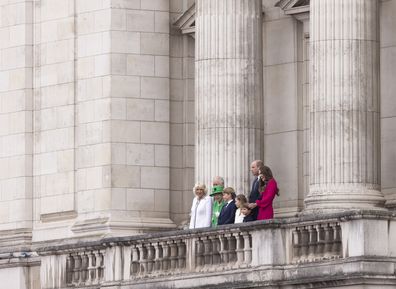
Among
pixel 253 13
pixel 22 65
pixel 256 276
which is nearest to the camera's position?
pixel 256 276

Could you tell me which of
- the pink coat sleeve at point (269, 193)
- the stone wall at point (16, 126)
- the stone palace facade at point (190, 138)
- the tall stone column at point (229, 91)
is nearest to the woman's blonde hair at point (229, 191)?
the stone palace facade at point (190, 138)

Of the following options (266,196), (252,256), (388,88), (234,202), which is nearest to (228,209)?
(234,202)

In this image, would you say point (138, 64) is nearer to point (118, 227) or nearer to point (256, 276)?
point (118, 227)

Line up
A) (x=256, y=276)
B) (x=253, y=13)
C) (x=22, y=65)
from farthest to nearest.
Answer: (x=22, y=65)
(x=253, y=13)
(x=256, y=276)

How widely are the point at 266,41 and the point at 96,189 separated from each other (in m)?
5.78

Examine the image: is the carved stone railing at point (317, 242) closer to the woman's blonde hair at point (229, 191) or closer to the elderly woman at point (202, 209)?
the woman's blonde hair at point (229, 191)

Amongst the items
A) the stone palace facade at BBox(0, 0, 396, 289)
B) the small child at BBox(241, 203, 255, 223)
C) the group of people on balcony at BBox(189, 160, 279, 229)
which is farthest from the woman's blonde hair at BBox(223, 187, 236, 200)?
the stone palace facade at BBox(0, 0, 396, 289)

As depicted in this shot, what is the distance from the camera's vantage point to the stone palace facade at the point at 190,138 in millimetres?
63906

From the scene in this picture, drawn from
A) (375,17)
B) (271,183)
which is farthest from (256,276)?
(375,17)

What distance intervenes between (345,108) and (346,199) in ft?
6.86

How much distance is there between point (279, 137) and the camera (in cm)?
7206

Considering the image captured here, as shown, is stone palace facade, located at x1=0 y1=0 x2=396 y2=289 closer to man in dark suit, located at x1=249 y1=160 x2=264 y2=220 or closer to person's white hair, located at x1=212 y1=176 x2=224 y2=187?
man in dark suit, located at x1=249 y1=160 x2=264 y2=220

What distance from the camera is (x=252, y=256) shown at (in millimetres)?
63812

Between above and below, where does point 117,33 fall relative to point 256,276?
above
